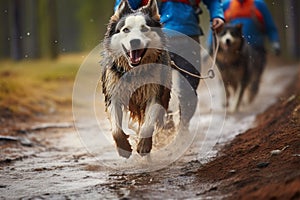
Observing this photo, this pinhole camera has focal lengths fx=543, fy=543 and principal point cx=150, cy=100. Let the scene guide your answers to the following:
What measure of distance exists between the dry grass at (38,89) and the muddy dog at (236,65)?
3.05 metres

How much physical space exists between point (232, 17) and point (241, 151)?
5539 mm

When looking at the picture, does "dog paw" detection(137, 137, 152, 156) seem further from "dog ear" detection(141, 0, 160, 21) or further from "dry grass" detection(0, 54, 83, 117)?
"dry grass" detection(0, 54, 83, 117)

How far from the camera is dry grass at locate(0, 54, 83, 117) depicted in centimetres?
927

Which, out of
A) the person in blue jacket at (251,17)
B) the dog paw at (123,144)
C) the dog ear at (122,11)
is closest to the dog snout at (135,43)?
the dog ear at (122,11)

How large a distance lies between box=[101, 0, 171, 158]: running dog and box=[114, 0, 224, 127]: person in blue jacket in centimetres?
77

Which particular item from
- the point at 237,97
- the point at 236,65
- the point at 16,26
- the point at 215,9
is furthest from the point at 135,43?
the point at 16,26

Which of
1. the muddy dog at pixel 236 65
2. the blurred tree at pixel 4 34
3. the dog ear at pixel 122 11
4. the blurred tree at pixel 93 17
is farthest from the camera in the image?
the blurred tree at pixel 93 17

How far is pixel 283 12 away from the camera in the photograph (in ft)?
72.0

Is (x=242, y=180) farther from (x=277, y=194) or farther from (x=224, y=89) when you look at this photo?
(x=224, y=89)

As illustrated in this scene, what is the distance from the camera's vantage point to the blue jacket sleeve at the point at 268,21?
999 cm

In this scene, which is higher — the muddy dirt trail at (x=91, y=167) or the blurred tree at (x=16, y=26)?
the blurred tree at (x=16, y=26)

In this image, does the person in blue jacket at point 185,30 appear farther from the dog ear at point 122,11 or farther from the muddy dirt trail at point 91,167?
the dog ear at point 122,11

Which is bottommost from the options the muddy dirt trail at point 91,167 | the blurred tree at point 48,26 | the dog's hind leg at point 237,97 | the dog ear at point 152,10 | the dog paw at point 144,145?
the dog's hind leg at point 237,97

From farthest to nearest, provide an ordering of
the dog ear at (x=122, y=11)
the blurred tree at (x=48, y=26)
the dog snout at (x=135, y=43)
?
the blurred tree at (x=48, y=26), the dog ear at (x=122, y=11), the dog snout at (x=135, y=43)
